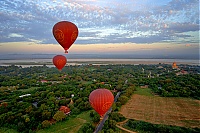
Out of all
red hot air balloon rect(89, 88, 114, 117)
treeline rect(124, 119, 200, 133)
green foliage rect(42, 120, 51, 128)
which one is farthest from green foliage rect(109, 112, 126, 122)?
green foliage rect(42, 120, 51, 128)

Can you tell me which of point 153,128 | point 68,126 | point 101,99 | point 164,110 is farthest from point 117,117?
point 164,110

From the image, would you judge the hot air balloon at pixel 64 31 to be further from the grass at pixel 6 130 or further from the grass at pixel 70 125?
the grass at pixel 6 130

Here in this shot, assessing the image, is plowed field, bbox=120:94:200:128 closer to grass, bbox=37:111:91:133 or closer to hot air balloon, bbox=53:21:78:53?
grass, bbox=37:111:91:133

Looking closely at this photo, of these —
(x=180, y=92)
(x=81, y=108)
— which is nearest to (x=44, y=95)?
(x=81, y=108)

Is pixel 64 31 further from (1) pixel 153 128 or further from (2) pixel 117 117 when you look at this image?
(1) pixel 153 128

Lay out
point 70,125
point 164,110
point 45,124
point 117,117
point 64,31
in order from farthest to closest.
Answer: point 164,110 < point 117,117 < point 70,125 < point 45,124 < point 64,31

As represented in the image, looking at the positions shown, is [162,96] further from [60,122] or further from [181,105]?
[60,122]

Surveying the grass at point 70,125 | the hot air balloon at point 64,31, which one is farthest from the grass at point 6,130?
the hot air balloon at point 64,31
